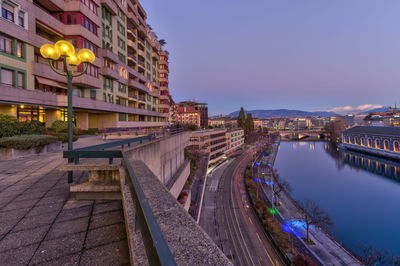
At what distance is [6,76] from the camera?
64.5 ft

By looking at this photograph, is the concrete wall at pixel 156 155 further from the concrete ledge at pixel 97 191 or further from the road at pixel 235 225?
the road at pixel 235 225

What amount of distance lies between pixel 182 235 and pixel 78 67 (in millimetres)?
31900

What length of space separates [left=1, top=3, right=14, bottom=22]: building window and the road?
35.7 m

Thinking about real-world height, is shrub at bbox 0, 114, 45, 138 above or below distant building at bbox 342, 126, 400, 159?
above

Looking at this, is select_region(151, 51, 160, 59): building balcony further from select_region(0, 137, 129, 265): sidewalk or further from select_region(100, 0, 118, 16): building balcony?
select_region(0, 137, 129, 265): sidewalk

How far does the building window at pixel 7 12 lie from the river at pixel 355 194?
5292 cm

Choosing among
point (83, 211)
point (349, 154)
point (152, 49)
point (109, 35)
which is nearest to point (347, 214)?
point (83, 211)

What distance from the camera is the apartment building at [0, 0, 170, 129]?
20234 mm

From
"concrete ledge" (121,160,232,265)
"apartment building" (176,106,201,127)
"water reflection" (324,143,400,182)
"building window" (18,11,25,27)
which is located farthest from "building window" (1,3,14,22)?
"apartment building" (176,106,201,127)

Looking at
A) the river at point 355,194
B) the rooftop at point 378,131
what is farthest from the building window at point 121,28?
the rooftop at point 378,131

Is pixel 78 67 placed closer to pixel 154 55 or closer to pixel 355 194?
pixel 154 55

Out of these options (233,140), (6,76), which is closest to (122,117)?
(6,76)

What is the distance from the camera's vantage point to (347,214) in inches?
1551

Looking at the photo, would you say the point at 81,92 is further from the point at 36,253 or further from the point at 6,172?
the point at 36,253
